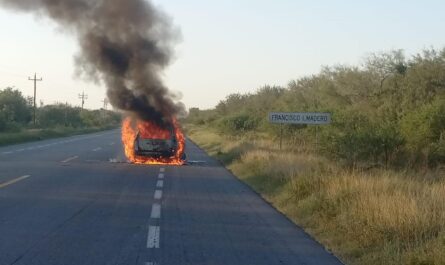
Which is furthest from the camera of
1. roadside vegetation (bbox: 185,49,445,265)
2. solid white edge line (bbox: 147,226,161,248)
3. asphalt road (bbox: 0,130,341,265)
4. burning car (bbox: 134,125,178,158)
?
burning car (bbox: 134,125,178,158)

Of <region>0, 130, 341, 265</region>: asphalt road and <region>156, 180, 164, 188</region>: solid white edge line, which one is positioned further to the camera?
<region>156, 180, 164, 188</region>: solid white edge line

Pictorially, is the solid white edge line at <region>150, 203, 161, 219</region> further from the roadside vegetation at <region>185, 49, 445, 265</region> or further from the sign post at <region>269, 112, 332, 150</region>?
the sign post at <region>269, 112, 332, 150</region>

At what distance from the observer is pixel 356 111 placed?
29391mm

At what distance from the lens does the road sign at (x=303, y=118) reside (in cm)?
2248

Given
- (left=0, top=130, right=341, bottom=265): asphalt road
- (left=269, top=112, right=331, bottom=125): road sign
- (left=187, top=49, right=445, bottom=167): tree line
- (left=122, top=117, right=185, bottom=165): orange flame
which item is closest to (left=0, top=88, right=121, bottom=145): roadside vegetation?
(left=122, top=117, right=185, bottom=165): orange flame

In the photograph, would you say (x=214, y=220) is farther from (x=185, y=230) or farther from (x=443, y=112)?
(x=443, y=112)

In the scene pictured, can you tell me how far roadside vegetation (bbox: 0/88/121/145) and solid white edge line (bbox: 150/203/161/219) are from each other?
108 ft

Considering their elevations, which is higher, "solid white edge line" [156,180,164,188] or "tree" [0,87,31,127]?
"tree" [0,87,31,127]

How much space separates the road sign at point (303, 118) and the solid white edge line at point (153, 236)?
13.1 metres

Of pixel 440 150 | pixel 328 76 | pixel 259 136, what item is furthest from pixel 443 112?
pixel 259 136

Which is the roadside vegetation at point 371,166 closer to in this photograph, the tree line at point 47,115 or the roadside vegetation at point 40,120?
the roadside vegetation at point 40,120

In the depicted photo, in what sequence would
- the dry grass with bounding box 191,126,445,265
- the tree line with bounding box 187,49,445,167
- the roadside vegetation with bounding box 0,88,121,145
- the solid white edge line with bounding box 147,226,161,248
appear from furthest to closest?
the roadside vegetation with bounding box 0,88,121,145 → the tree line with bounding box 187,49,445,167 → the solid white edge line with bounding box 147,226,161,248 → the dry grass with bounding box 191,126,445,265

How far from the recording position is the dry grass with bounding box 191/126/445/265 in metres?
8.51

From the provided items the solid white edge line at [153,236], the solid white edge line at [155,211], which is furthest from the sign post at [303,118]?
the solid white edge line at [153,236]
